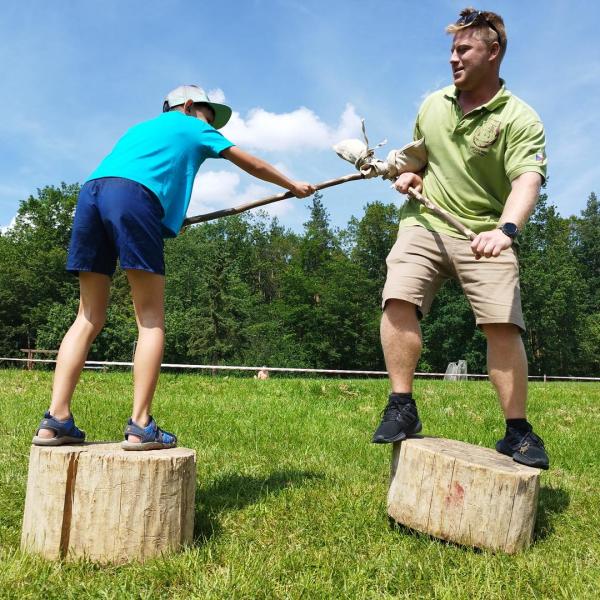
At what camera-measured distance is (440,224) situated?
3578 mm

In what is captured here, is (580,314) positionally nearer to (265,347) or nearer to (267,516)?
(265,347)

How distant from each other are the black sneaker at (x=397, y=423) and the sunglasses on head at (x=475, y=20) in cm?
213

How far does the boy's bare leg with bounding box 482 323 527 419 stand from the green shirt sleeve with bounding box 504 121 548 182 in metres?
0.83

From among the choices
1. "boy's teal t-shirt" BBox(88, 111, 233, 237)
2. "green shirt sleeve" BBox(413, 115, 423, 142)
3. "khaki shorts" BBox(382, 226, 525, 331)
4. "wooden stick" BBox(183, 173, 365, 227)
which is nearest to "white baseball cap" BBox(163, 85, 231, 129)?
"boy's teal t-shirt" BBox(88, 111, 233, 237)

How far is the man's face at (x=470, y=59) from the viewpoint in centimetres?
348

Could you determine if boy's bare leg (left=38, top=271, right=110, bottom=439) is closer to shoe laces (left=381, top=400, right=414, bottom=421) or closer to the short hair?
shoe laces (left=381, top=400, right=414, bottom=421)

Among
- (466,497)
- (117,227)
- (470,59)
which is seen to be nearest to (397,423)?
(466,497)

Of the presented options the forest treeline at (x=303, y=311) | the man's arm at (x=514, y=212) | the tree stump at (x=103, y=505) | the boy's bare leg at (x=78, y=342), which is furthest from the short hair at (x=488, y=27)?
the forest treeline at (x=303, y=311)

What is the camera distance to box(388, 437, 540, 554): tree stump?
2963mm

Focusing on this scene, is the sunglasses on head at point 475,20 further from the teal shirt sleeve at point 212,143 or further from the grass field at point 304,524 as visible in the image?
the grass field at point 304,524

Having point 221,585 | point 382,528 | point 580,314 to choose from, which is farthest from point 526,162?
point 580,314

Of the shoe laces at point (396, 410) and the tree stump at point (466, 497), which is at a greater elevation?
the shoe laces at point (396, 410)

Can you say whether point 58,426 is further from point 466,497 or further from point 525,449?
point 525,449

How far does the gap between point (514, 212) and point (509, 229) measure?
0.16 m
